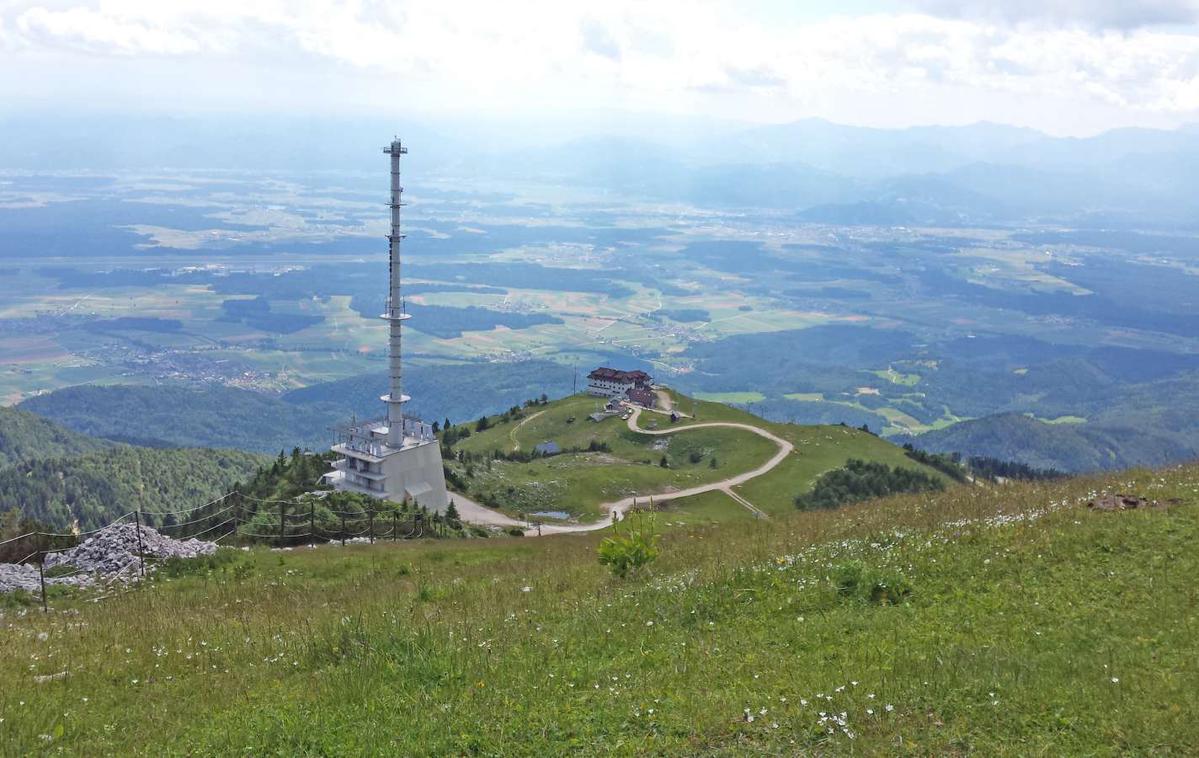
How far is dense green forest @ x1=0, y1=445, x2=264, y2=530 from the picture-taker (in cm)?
9906

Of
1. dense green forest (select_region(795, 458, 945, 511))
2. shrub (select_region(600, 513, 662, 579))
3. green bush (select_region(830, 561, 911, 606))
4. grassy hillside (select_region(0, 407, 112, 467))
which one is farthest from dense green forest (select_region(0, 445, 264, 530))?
green bush (select_region(830, 561, 911, 606))

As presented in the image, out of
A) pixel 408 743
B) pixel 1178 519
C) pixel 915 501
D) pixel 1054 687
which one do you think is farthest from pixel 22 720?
pixel 915 501

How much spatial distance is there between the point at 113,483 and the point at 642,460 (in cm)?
6514

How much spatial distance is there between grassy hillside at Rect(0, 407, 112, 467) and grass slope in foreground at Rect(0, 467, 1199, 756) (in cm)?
14914

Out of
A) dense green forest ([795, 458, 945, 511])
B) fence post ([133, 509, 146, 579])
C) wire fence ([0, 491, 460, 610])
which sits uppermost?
fence post ([133, 509, 146, 579])

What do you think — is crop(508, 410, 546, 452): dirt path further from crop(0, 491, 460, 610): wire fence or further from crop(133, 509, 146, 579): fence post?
crop(133, 509, 146, 579): fence post

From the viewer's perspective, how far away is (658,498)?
76000 millimetres

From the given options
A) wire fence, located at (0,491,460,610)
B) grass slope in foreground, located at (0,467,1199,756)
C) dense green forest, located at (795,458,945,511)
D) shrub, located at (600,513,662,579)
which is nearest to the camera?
grass slope in foreground, located at (0,467,1199,756)

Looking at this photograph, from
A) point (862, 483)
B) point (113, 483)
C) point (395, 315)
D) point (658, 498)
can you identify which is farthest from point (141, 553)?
point (113, 483)

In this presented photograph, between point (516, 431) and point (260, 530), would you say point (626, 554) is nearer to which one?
point (260, 530)

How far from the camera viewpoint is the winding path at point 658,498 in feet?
218

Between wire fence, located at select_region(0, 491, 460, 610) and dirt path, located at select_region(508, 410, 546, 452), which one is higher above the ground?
wire fence, located at select_region(0, 491, 460, 610)

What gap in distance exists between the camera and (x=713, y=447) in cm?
9800

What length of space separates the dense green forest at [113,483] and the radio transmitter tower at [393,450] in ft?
147
